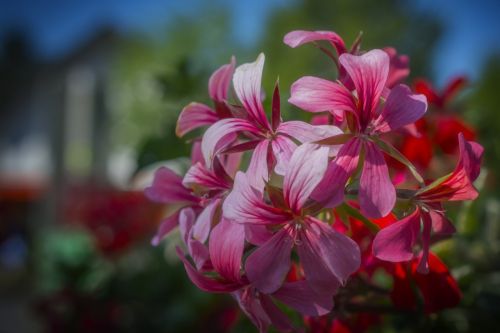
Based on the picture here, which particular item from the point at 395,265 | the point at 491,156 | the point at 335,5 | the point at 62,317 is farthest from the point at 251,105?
the point at 335,5

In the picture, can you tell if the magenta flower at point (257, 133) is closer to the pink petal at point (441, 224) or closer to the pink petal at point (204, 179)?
the pink petal at point (204, 179)

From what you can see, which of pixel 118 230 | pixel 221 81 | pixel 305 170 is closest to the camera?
pixel 305 170

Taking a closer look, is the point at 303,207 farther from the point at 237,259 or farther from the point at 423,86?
the point at 423,86

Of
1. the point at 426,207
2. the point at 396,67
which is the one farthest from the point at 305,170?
the point at 396,67

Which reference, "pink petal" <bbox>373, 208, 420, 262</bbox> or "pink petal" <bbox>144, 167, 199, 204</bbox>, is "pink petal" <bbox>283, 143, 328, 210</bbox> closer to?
"pink petal" <bbox>373, 208, 420, 262</bbox>

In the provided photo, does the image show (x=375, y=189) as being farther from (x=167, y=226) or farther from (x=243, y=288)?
(x=167, y=226)

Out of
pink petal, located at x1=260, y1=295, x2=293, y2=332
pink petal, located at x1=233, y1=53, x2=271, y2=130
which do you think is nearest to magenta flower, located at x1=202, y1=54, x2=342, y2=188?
pink petal, located at x1=233, y1=53, x2=271, y2=130
